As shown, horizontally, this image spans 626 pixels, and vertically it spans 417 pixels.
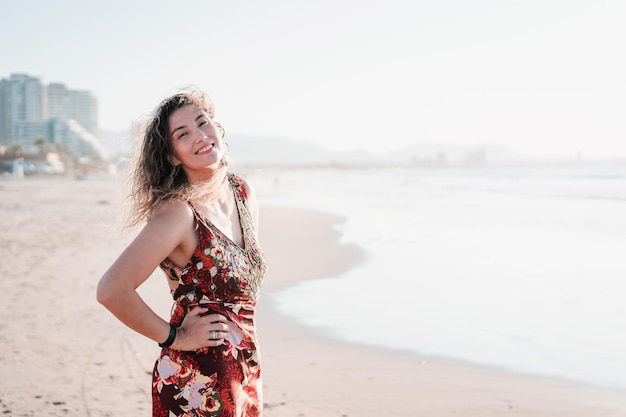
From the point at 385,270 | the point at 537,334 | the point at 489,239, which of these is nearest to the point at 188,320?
the point at 537,334

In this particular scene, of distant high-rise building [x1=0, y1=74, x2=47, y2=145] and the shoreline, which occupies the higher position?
distant high-rise building [x1=0, y1=74, x2=47, y2=145]

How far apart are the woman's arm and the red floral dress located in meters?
0.05

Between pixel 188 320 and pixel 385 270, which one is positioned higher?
pixel 188 320

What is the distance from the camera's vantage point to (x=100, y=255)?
1144cm

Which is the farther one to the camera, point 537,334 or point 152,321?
point 537,334

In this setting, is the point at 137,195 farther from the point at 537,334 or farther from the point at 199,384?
the point at 537,334

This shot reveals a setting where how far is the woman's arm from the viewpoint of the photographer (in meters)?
1.76

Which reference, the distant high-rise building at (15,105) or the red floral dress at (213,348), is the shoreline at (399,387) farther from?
the distant high-rise building at (15,105)

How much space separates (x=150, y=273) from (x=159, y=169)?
1.18 ft

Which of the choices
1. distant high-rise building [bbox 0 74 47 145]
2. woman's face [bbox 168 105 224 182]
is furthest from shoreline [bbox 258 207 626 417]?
distant high-rise building [bbox 0 74 47 145]

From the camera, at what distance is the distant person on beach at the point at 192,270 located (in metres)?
1.79

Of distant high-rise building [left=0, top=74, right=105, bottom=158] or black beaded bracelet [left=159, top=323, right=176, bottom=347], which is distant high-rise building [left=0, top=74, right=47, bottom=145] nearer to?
distant high-rise building [left=0, top=74, right=105, bottom=158]

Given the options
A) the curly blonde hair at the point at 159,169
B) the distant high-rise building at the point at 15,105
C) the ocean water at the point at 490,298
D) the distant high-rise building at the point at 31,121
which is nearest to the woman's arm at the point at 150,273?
the curly blonde hair at the point at 159,169

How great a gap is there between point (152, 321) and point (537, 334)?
5.25m
